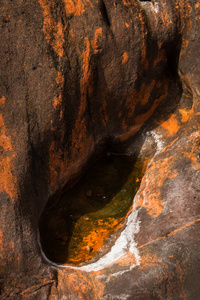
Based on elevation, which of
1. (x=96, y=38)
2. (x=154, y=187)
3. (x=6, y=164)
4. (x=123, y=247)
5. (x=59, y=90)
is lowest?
(x=123, y=247)

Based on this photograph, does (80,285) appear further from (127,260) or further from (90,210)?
(90,210)

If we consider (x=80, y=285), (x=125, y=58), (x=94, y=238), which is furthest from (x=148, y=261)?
(x=125, y=58)

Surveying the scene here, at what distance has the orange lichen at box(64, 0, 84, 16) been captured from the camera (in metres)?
2.69

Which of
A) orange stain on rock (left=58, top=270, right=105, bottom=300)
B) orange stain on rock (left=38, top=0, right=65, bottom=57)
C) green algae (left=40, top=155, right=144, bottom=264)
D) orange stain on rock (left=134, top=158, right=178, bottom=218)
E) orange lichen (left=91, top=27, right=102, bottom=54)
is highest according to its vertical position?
orange stain on rock (left=38, top=0, right=65, bottom=57)

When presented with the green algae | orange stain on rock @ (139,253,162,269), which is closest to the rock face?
orange stain on rock @ (139,253,162,269)

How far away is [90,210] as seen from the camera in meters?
3.09

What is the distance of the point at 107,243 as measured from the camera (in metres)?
2.77

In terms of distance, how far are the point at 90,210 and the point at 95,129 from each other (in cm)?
75

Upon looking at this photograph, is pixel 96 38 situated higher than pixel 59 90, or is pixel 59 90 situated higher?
pixel 96 38

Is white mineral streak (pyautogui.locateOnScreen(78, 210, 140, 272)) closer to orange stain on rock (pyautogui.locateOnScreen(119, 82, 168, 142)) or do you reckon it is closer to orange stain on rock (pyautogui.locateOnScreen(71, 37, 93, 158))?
orange stain on rock (pyautogui.locateOnScreen(71, 37, 93, 158))

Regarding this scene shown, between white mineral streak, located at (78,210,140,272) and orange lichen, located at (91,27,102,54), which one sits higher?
orange lichen, located at (91,27,102,54)

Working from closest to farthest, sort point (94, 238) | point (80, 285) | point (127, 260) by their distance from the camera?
point (80, 285) → point (127, 260) → point (94, 238)

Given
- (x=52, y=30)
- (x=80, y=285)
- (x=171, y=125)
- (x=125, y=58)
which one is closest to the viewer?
(x=80, y=285)

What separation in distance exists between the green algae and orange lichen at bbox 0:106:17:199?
1.82ft
